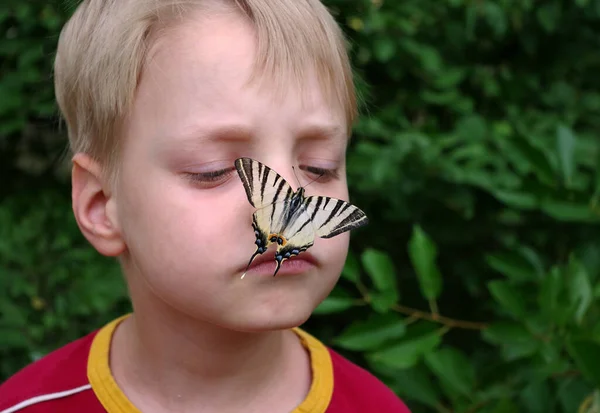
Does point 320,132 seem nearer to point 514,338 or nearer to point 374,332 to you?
point 374,332

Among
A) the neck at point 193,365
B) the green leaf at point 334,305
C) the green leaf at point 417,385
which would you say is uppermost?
the neck at point 193,365

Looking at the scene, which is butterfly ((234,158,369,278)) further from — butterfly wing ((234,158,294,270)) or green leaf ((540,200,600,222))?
green leaf ((540,200,600,222))

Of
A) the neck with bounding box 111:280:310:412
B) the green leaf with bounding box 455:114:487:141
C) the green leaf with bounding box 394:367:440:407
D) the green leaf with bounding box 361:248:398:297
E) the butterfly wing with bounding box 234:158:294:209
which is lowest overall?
the green leaf with bounding box 394:367:440:407

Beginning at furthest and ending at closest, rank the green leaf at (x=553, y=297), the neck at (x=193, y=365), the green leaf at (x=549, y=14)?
the green leaf at (x=549, y=14)
the green leaf at (x=553, y=297)
the neck at (x=193, y=365)

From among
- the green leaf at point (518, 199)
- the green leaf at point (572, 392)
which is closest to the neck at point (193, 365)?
the green leaf at point (572, 392)

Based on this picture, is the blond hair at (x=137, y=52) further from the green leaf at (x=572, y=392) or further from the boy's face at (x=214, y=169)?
the green leaf at (x=572, y=392)

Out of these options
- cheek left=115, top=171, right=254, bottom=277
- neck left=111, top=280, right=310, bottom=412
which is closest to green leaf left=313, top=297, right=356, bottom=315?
neck left=111, top=280, right=310, bottom=412
